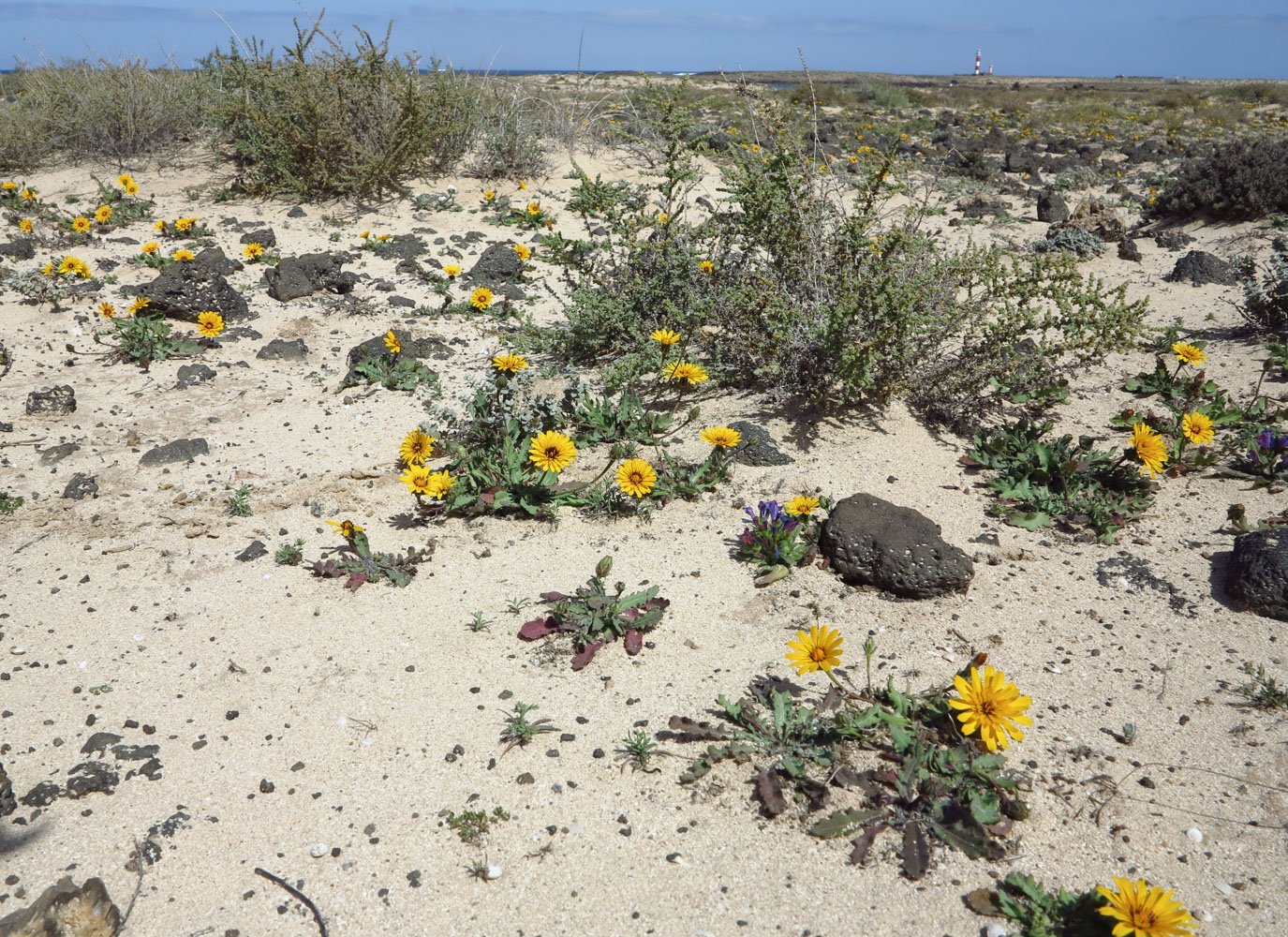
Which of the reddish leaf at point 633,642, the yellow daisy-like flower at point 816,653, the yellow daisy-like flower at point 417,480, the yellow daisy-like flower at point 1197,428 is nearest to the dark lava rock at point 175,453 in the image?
the yellow daisy-like flower at point 417,480

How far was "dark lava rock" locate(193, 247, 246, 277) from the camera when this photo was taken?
21.3ft

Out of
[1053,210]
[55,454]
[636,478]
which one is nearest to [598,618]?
[636,478]

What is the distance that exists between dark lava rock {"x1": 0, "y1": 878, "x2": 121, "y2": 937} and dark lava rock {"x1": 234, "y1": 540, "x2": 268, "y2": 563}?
1653 millimetres

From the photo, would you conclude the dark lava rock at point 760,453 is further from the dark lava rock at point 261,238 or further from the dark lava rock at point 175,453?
the dark lava rock at point 261,238

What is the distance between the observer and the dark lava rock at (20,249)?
687 cm

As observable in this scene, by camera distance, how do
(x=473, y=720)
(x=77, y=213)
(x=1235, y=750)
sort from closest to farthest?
(x=1235, y=750), (x=473, y=720), (x=77, y=213)

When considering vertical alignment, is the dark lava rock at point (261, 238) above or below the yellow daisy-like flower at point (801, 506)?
above

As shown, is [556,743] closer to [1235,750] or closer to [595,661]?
[595,661]

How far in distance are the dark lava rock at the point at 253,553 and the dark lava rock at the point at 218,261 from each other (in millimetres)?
3722

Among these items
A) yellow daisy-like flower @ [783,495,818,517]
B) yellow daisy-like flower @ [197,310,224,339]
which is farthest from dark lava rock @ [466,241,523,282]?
yellow daisy-like flower @ [783,495,818,517]

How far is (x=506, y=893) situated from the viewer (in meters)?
2.13

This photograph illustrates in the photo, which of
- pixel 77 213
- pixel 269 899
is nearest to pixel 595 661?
pixel 269 899

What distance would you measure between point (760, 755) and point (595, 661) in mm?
728

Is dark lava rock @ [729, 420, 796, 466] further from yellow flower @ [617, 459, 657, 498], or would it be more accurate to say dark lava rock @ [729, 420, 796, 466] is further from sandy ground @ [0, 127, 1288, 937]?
yellow flower @ [617, 459, 657, 498]
